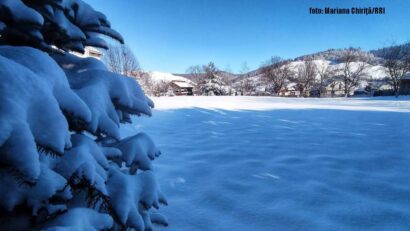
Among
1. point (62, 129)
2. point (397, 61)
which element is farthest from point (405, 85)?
point (62, 129)

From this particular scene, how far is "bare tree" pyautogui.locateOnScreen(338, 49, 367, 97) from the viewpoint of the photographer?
181ft

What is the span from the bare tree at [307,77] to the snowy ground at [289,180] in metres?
56.6

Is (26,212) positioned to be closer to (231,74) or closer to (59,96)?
(59,96)

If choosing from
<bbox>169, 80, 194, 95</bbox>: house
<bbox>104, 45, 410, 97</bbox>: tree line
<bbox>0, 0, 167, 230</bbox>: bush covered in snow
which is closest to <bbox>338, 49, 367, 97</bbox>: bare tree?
<bbox>104, 45, 410, 97</bbox>: tree line

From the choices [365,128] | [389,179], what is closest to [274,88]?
[365,128]

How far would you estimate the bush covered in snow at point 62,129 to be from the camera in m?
0.96

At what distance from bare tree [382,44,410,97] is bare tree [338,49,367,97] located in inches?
563

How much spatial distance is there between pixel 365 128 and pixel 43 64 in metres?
8.31

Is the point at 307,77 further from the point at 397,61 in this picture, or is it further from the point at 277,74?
the point at 397,61

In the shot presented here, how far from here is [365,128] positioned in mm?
7672

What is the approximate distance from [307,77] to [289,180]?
202 feet

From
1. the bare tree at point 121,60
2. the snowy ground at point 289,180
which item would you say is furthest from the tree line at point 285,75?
the snowy ground at point 289,180

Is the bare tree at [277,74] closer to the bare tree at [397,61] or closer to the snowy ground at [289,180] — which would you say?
the bare tree at [397,61]

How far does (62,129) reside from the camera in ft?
3.31
